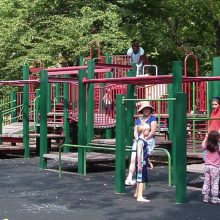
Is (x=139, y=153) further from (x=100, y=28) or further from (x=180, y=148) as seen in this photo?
(x=100, y=28)

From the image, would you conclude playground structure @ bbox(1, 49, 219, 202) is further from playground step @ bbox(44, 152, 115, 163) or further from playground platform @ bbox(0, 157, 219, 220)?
playground platform @ bbox(0, 157, 219, 220)

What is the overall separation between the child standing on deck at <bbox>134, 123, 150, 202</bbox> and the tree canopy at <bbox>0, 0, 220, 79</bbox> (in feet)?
45.5

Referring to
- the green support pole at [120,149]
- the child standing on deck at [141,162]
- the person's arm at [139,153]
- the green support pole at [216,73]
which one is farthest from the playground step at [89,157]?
the person's arm at [139,153]

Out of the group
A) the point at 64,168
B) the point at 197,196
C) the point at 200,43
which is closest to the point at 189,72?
the point at 200,43

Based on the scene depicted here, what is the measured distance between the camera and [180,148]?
9.16 meters

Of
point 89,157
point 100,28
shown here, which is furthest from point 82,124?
point 100,28

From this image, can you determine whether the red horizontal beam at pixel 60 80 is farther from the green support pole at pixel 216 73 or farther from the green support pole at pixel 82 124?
the green support pole at pixel 216 73

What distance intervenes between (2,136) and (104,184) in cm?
693

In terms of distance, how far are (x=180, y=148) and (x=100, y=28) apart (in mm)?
16711

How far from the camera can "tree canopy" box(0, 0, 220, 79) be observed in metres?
23.8

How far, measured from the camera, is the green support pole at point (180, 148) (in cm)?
915

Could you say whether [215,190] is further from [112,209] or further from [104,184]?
[104,184]

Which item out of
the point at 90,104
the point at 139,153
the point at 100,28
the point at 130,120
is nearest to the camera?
the point at 139,153

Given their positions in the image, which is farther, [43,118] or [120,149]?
[43,118]
